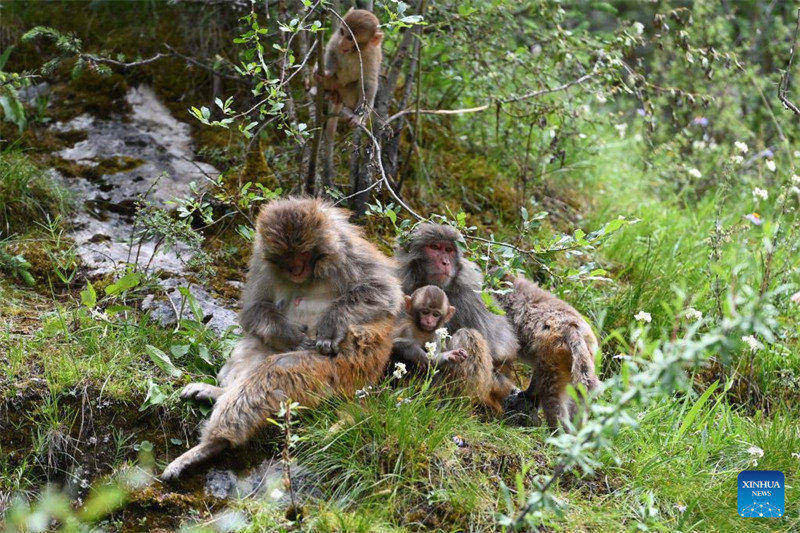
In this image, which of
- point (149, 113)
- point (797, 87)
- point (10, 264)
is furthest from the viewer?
point (797, 87)

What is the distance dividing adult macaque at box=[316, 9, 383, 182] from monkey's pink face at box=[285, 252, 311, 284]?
1.75 meters

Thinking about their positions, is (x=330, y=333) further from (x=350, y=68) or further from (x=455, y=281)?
(x=350, y=68)

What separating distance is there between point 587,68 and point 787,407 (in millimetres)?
3656

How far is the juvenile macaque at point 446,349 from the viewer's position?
4.55 meters

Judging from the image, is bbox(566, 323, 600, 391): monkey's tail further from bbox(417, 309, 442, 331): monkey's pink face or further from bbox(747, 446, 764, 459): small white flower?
bbox(747, 446, 764, 459): small white flower

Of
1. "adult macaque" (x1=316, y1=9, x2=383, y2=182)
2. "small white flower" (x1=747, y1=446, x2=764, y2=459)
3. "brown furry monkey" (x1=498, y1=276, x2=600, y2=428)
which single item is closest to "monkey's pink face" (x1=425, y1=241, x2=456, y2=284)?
"brown furry monkey" (x1=498, y1=276, x2=600, y2=428)

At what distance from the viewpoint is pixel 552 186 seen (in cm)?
806

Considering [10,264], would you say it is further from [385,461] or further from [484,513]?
[484,513]

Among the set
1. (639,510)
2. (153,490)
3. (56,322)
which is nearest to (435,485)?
(639,510)

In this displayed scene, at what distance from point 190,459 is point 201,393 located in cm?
49

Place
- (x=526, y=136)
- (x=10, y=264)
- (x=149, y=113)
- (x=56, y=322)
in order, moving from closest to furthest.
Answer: (x=56, y=322), (x=10, y=264), (x=149, y=113), (x=526, y=136)

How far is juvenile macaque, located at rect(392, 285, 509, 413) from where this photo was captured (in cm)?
455

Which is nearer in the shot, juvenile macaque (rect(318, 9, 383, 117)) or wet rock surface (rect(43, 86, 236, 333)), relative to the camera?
wet rock surface (rect(43, 86, 236, 333))

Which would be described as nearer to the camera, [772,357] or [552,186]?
[772,357]
